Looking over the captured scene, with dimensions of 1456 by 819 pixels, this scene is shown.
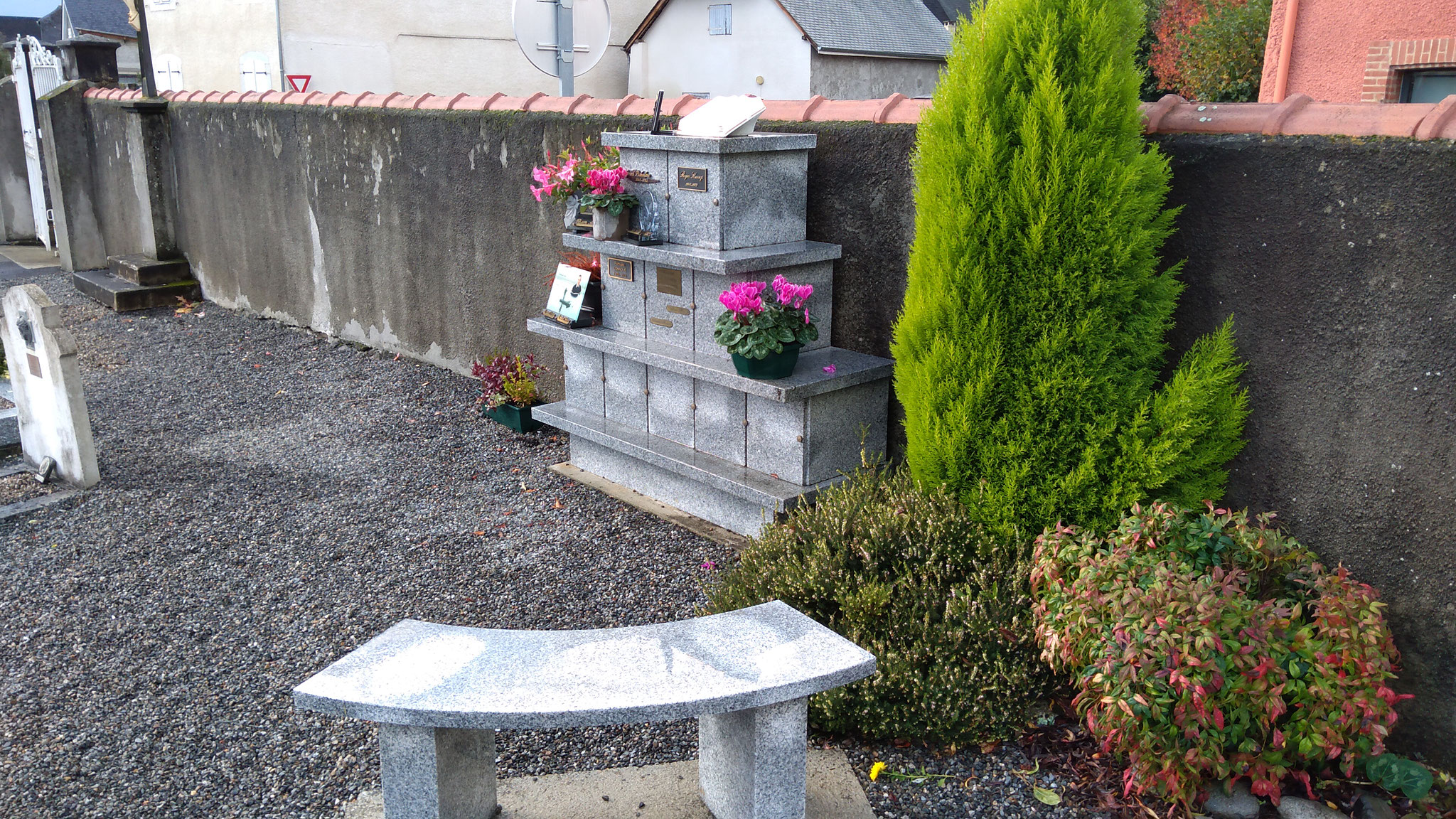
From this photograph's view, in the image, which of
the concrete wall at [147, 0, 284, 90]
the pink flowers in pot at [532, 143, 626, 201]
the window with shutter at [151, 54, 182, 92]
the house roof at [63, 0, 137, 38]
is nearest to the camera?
the pink flowers in pot at [532, 143, 626, 201]

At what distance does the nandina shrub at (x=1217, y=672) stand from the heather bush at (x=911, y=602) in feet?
0.85

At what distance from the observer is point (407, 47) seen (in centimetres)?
1945

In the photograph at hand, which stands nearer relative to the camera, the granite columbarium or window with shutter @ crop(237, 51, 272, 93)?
the granite columbarium

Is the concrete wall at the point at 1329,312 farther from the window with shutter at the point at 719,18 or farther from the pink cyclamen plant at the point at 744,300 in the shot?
the window with shutter at the point at 719,18

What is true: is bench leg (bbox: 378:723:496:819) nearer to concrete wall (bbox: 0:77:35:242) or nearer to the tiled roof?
concrete wall (bbox: 0:77:35:242)

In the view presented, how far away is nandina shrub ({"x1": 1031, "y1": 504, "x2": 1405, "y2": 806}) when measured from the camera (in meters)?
3.09

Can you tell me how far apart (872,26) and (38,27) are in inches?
1356

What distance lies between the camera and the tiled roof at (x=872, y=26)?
24500mm

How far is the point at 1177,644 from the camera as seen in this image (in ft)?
10.2

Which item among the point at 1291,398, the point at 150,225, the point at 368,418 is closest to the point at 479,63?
the point at 150,225

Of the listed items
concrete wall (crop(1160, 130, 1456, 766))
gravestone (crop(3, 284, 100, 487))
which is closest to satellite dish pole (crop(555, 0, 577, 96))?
gravestone (crop(3, 284, 100, 487))

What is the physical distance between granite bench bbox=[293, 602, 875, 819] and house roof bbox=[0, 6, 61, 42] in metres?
37.0

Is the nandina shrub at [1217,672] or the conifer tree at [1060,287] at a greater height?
the conifer tree at [1060,287]

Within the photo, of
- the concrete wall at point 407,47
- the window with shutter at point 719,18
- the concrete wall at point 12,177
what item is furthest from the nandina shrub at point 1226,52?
the concrete wall at point 12,177
